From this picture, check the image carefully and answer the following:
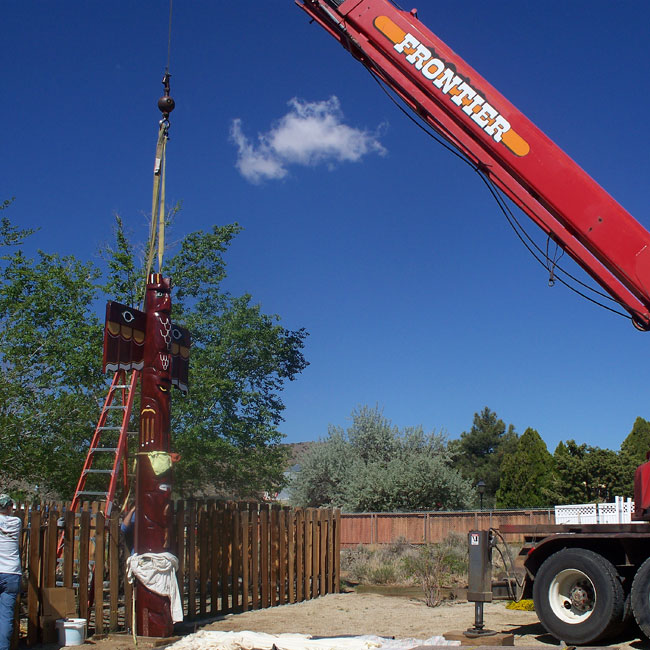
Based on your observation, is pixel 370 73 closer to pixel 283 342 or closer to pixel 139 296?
pixel 139 296

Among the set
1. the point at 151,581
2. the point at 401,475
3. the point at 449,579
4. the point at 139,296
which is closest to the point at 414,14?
the point at 151,581

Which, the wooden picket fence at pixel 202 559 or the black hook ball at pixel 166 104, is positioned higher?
the black hook ball at pixel 166 104

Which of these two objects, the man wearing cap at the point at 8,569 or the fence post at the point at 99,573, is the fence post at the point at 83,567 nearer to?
the fence post at the point at 99,573

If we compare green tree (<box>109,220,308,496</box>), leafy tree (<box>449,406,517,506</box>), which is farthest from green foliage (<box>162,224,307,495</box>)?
leafy tree (<box>449,406,517,506</box>)

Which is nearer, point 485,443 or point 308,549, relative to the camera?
point 308,549

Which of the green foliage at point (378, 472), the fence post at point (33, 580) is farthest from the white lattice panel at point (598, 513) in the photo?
the green foliage at point (378, 472)

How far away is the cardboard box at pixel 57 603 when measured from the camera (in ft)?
26.6

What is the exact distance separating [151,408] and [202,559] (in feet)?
9.26

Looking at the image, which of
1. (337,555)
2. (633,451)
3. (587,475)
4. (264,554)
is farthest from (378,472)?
(264,554)

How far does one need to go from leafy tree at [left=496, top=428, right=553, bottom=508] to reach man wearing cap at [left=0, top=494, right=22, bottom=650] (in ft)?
109

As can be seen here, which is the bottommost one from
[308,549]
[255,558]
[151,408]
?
[308,549]

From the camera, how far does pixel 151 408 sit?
8828 mm

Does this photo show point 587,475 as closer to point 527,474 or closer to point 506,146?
point 527,474

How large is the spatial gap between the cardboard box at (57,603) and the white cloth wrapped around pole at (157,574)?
67 centimetres
